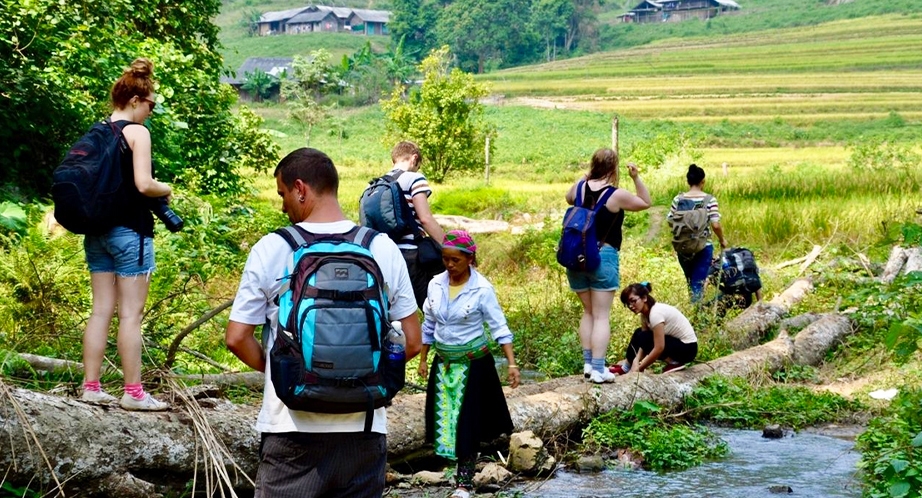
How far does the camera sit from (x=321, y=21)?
136 metres

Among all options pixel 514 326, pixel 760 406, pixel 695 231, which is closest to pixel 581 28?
pixel 514 326

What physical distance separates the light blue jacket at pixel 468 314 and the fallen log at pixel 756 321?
5.33m

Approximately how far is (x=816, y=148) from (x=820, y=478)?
49450 mm

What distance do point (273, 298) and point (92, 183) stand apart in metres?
2.25

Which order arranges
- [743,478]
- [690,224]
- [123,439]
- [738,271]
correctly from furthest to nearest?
[738,271] < [690,224] < [743,478] < [123,439]

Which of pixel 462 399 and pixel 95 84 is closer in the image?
pixel 462 399

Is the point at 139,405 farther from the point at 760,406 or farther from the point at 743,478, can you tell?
the point at 760,406

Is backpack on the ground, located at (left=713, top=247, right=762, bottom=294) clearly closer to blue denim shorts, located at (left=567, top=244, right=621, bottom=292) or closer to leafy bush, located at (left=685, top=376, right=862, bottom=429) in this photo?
leafy bush, located at (left=685, top=376, right=862, bottom=429)

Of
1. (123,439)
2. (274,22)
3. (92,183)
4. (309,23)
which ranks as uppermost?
(274,22)

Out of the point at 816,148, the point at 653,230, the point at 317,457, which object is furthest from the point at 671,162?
the point at 816,148

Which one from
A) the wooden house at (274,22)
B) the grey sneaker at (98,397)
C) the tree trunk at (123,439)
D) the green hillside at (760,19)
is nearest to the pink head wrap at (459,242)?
the tree trunk at (123,439)

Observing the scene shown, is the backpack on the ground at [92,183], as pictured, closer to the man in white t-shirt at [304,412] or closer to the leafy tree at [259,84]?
the man in white t-shirt at [304,412]

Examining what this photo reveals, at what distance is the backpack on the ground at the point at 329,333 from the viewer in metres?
3.61

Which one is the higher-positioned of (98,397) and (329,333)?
(329,333)
